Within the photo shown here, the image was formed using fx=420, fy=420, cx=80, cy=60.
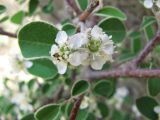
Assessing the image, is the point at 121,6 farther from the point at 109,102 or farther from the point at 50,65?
Answer: the point at 50,65

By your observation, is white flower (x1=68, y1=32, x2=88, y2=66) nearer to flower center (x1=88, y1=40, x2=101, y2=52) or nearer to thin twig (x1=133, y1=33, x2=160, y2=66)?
flower center (x1=88, y1=40, x2=101, y2=52)

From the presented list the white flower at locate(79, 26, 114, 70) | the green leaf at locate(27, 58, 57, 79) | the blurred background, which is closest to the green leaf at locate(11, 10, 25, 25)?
the blurred background

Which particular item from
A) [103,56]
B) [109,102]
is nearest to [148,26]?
[103,56]

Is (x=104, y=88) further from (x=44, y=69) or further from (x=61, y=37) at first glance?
(x=61, y=37)

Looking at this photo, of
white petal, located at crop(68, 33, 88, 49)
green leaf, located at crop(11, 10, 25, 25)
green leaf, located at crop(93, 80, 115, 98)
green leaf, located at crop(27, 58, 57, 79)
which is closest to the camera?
white petal, located at crop(68, 33, 88, 49)

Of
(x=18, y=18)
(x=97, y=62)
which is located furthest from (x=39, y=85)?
(x=97, y=62)

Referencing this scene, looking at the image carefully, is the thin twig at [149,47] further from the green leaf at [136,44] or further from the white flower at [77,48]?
the green leaf at [136,44]
